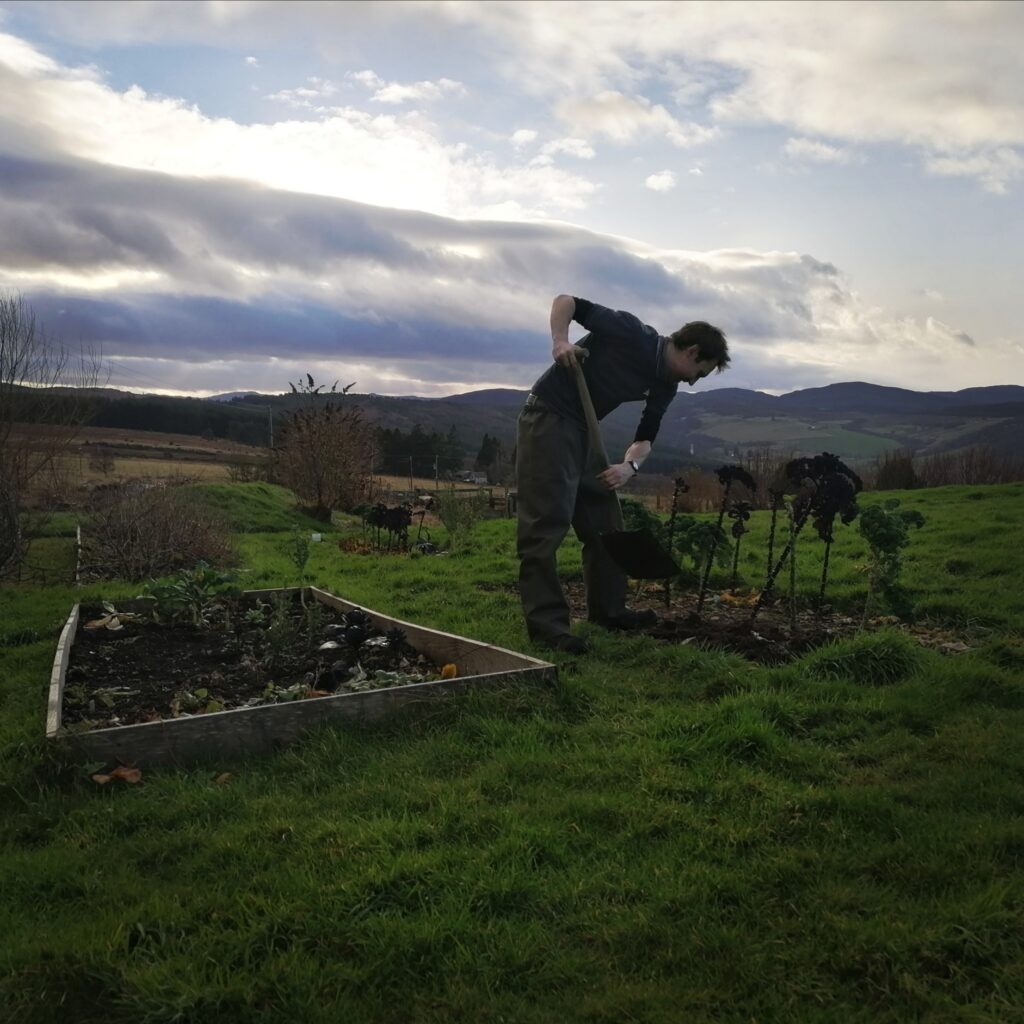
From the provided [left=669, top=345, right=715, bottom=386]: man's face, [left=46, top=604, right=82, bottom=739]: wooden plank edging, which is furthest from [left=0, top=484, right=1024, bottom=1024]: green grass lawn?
[left=669, top=345, right=715, bottom=386]: man's face

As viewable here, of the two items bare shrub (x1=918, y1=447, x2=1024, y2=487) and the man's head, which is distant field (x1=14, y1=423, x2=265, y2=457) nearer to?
bare shrub (x1=918, y1=447, x2=1024, y2=487)

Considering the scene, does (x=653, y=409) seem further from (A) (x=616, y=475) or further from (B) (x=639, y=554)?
(B) (x=639, y=554)

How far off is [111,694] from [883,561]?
492 cm

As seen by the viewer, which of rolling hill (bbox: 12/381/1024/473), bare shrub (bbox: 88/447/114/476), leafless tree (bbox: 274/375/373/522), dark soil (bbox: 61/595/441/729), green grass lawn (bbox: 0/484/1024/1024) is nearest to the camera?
green grass lawn (bbox: 0/484/1024/1024)

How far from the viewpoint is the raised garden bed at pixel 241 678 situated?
3793 millimetres

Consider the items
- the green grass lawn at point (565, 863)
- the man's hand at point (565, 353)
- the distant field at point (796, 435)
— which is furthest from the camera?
the distant field at point (796, 435)

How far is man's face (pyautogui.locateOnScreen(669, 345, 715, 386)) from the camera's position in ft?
18.8

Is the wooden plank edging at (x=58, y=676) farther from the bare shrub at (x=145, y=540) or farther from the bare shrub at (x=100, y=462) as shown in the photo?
the bare shrub at (x=100, y=462)

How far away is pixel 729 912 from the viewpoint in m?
2.54

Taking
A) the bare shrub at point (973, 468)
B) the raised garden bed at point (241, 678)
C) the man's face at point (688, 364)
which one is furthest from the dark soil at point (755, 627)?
the bare shrub at point (973, 468)

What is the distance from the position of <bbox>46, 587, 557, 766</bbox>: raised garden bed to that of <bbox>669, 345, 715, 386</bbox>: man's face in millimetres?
2329

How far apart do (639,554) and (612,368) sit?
4.20 ft

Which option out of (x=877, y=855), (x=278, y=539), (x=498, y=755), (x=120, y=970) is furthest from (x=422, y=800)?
(x=278, y=539)

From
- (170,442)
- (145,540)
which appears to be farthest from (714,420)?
(145,540)
